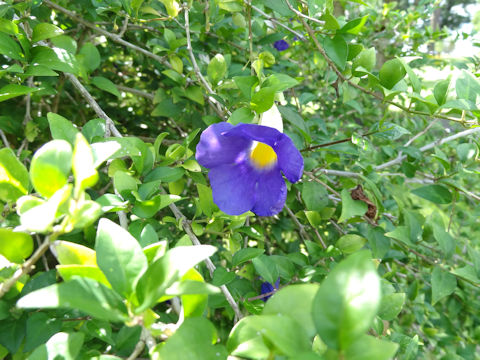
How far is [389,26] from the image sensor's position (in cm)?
222

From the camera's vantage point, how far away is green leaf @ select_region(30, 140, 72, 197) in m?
0.47

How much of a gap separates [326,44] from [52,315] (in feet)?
2.92

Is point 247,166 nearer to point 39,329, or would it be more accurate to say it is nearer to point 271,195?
point 271,195

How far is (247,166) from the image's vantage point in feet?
3.57

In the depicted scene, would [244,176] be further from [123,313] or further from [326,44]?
[123,313]

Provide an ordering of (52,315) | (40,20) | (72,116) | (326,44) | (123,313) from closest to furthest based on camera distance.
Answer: (123,313), (52,315), (326,44), (40,20), (72,116)

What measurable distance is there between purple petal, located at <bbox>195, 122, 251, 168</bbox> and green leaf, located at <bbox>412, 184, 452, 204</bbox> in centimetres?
62

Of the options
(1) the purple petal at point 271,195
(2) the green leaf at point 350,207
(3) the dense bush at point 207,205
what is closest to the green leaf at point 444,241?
(3) the dense bush at point 207,205

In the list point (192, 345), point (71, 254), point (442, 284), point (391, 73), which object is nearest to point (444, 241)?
point (442, 284)

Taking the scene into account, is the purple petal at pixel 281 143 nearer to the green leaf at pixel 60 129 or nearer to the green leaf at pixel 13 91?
the green leaf at pixel 60 129

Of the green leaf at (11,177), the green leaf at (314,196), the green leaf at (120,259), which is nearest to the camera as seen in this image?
the green leaf at (120,259)

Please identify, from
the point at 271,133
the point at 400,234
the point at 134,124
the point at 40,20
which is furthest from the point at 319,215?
the point at 40,20

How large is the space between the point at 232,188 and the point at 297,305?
51 centimetres

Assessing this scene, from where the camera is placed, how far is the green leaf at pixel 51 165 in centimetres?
47
